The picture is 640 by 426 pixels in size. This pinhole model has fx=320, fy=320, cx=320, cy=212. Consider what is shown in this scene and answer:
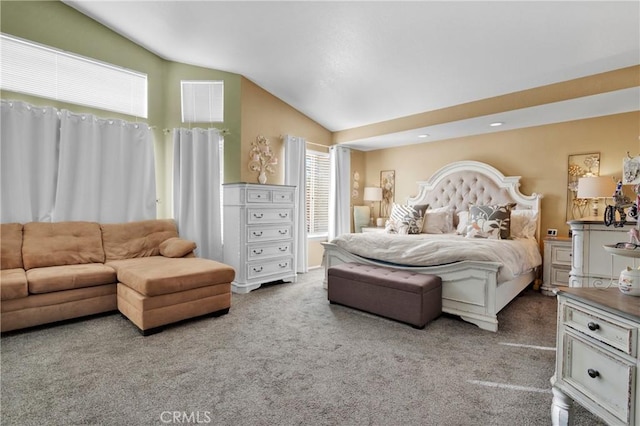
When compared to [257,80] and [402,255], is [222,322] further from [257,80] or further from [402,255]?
[257,80]

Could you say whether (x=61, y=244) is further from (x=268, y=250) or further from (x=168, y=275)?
(x=268, y=250)

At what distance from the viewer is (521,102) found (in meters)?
3.59

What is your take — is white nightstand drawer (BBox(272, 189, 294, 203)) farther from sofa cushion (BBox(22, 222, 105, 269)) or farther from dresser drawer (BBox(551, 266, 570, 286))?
dresser drawer (BBox(551, 266, 570, 286))

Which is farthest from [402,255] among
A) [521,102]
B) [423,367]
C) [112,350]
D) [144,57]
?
[144,57]

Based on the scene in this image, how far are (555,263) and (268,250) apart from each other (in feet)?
12.0

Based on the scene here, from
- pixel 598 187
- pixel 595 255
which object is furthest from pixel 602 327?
pixel 598 187

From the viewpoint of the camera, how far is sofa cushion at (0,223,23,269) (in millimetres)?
3057

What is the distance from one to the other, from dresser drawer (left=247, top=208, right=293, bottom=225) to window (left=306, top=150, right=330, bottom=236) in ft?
3.27

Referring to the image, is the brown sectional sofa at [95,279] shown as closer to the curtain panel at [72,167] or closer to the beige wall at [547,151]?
the curtain panel at [72,167]

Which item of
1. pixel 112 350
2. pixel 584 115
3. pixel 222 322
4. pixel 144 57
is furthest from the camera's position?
pixel 144 57

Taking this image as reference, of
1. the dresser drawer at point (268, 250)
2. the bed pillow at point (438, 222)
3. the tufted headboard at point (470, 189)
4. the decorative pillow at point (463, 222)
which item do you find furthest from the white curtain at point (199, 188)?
the decorative pillow at point (463, 222)

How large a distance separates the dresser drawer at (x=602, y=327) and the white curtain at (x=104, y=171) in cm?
443

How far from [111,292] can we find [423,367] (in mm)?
2988

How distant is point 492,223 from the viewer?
4004 millimetres
